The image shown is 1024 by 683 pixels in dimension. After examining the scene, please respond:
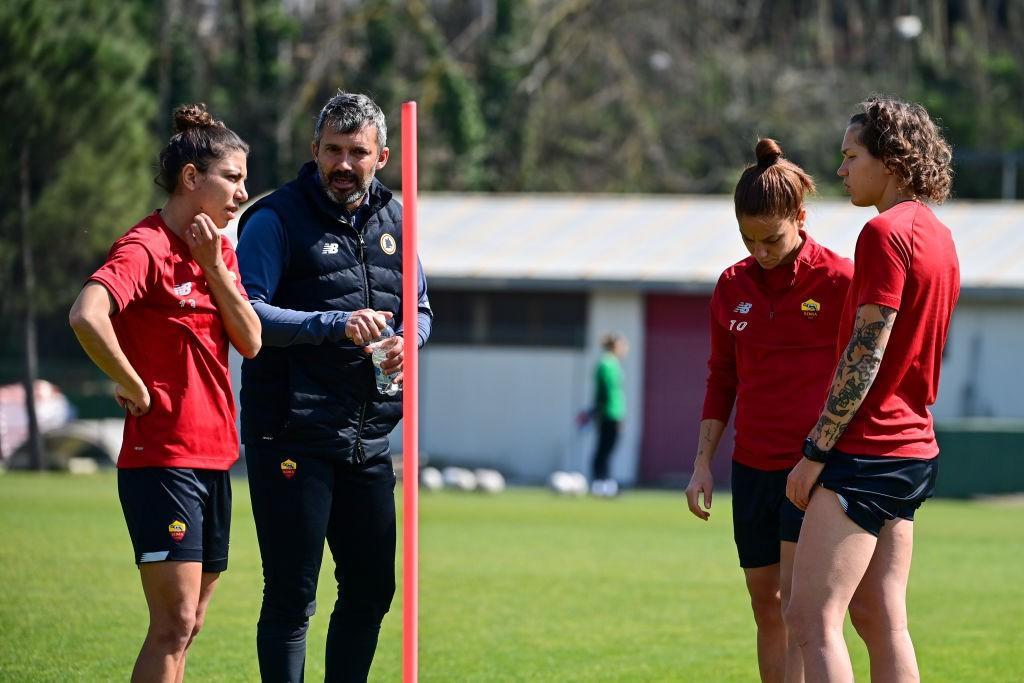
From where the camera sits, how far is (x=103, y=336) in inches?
187

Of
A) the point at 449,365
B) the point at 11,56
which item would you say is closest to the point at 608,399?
the point at 449,365

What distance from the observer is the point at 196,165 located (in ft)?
16.8

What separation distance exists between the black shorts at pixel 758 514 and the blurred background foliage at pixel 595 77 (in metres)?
30.2

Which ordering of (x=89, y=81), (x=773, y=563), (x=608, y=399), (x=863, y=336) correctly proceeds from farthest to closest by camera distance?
(x=89, y=81), (x=608, y=399), (x=773, y=563), (x=863, y=336)

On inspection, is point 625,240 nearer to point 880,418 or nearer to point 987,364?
point 987,364

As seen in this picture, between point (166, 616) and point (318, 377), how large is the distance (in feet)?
3.21

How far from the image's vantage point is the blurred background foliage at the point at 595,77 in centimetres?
3700

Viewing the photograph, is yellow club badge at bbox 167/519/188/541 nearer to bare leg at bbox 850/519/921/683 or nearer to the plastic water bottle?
the plastic water bottle

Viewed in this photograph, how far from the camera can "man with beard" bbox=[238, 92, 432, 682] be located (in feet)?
17.4

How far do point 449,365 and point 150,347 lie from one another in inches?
892

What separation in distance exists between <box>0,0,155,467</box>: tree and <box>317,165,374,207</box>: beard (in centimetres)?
1936

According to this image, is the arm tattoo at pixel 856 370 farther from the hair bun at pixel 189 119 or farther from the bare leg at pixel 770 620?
the hair bun at pixel 189 119

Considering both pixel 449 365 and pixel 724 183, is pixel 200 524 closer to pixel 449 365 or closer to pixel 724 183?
pixel 449 365

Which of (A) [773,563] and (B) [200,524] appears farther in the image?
(A) [773,563]
